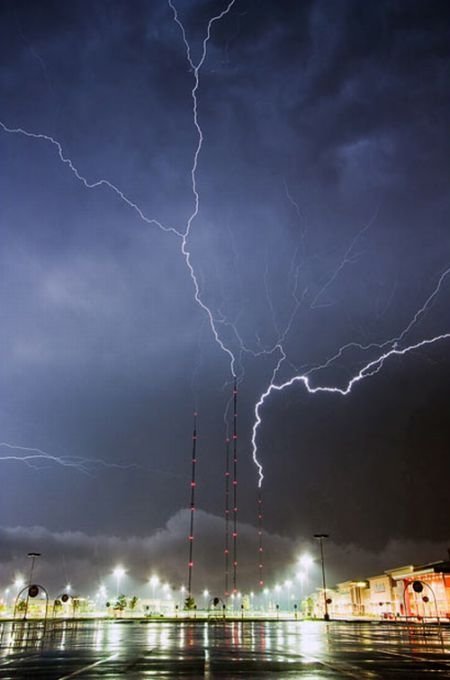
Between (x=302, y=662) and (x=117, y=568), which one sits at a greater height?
(x=117, y=568)

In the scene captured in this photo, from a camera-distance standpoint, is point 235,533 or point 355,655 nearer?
point 355,655

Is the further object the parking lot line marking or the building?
the building

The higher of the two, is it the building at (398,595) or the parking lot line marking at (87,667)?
the building at (398,595)

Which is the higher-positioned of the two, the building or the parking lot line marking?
the building

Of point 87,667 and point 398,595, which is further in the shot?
point 398,595

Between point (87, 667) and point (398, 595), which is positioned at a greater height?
point (398, 595)

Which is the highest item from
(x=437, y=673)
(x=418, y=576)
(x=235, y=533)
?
(x=235, y=533)

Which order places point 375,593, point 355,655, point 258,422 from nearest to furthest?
point 355,655, point 258,422, point 375,593

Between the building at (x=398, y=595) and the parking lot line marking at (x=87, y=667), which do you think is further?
the building at (x=398, y=595)

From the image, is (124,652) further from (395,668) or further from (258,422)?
(258,422)

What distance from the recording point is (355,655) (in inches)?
610

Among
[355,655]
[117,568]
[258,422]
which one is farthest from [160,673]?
[117,568]

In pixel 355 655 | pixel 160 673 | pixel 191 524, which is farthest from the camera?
pixel 191 524

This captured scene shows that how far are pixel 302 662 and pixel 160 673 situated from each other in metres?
3.85
